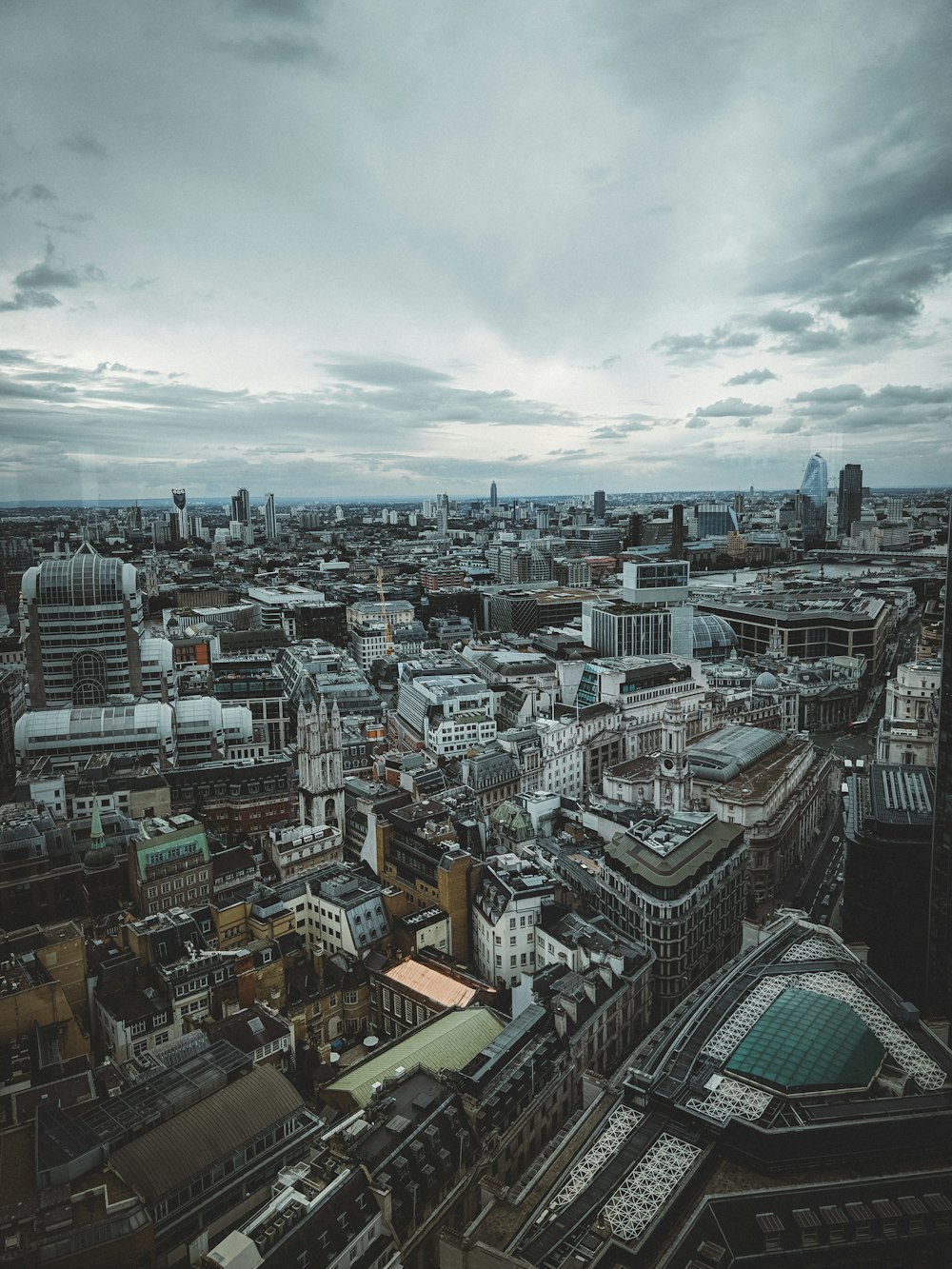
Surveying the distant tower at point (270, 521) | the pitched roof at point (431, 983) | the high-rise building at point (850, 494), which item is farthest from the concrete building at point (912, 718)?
the distant tower at point (270, 521)

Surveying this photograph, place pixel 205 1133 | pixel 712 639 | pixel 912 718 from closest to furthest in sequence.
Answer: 1. pixel 205 1133
2. pixel 912 718
3. pixel 712 639

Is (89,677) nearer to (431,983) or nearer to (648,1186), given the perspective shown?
(431,983)

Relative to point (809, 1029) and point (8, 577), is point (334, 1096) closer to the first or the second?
point (809, 1029)

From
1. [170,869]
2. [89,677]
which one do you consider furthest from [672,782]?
[89,677]

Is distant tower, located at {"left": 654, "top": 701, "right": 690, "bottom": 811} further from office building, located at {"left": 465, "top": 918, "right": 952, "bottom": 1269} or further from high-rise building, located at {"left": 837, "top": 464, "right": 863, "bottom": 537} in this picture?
office building, located at {"left": 465, "top": 918, "right": 952, "bottom": 1269}

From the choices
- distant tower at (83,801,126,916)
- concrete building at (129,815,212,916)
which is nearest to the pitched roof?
concrete building at (129,815,212,916)

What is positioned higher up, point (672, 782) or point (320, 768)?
point (320, 768)
